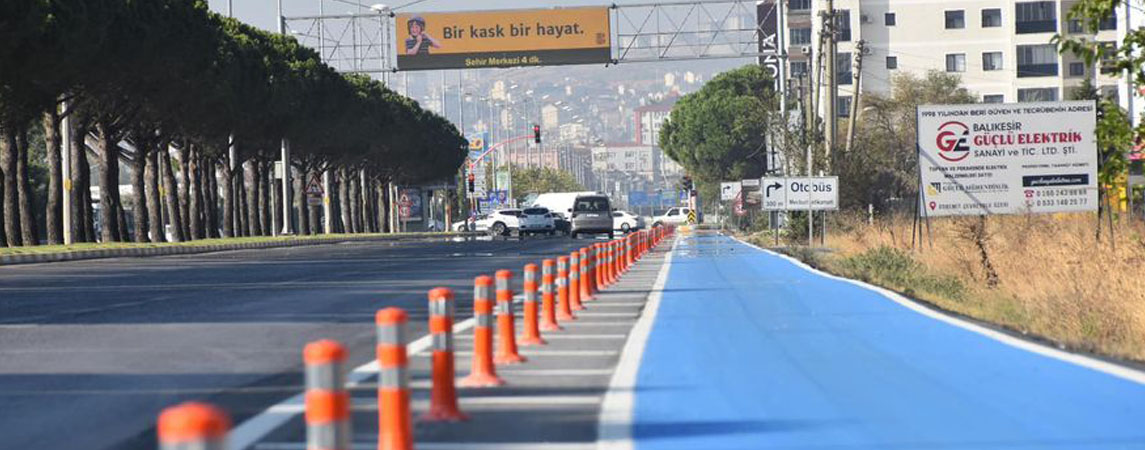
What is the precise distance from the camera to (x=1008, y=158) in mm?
34625

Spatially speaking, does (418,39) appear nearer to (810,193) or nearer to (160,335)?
(810,193)

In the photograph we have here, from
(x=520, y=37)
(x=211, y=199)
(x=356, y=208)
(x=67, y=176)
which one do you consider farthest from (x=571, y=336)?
(x=356, y=208)

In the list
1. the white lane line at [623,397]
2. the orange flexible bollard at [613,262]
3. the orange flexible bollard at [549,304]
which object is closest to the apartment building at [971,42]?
the orange flexible bollard at [613,262]

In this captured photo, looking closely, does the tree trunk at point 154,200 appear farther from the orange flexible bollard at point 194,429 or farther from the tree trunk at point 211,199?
the orange flexible bollard at point 194,429

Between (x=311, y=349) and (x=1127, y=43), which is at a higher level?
(x=1127, y=43)

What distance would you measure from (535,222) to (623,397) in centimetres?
7075

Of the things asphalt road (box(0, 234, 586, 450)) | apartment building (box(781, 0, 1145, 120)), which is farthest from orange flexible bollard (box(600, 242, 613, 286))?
apartment building (box(781, 0, 1145, 120))

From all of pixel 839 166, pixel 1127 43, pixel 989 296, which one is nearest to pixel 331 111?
pixel 839 166

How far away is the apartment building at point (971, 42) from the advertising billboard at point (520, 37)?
3265cm

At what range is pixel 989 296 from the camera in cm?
2645

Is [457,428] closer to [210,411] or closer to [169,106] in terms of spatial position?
[210,411]

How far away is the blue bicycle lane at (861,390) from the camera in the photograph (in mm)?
10078

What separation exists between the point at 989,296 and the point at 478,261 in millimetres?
18810

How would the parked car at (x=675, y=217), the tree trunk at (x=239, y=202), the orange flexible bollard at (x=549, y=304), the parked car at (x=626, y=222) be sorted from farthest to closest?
the parked car at (x=675, y=217) < the parked car at (x=626, y=222) < the tree trunk at (x=239, y=202) < the orange flexible bollard at (x=549, y=304)
